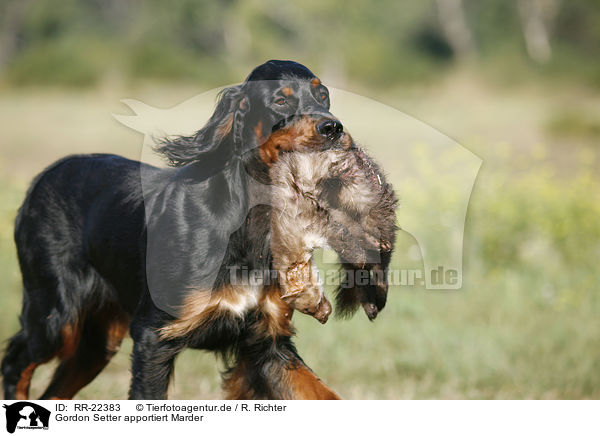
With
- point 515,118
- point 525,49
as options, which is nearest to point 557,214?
point 515,118

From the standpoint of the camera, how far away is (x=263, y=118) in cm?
268

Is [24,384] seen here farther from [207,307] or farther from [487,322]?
[487,322]

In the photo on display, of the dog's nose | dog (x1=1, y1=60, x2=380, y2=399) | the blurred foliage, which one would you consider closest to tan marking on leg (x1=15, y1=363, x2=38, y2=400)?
dog (x1=1, y1=60, x2=380, y2=399)

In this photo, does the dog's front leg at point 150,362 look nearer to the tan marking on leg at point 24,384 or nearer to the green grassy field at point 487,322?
the green grassy field at point 487,322

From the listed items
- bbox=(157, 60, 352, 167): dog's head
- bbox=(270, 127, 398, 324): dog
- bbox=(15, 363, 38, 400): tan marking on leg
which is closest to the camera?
bbox=(270, 127, 398, 324): dog

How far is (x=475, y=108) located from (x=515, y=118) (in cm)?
147

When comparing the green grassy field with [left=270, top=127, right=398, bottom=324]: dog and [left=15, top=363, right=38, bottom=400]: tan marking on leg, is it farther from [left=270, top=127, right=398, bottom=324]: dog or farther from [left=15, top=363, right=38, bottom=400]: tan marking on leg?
[left=15, top=363, right=38, bottom=400]: tan marking on leg

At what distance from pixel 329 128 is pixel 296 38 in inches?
754

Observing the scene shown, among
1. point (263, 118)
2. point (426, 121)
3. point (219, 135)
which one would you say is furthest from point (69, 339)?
point (426, 121)

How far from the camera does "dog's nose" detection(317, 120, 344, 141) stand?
97.5 inches

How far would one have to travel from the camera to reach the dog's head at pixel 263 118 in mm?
2607
